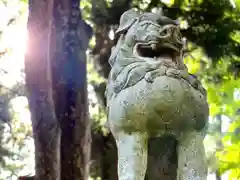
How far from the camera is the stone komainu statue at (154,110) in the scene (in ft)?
6.96

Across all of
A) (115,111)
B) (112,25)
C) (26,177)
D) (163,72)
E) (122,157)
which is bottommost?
(26,177)

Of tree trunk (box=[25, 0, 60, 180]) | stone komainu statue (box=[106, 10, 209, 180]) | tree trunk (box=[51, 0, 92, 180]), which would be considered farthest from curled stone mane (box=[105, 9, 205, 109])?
tree trunk (box=[51, 0, 92, 180])

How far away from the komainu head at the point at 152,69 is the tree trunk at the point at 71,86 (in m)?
1.30

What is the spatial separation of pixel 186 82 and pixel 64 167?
1.67m

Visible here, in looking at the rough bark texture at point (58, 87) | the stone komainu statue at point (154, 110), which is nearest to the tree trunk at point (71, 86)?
the rough bark texture at point (58, 87)

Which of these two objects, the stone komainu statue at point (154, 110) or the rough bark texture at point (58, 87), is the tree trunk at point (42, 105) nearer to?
the rough bark texture at point (58, 87)

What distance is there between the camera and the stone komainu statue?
A: 83.5 inches

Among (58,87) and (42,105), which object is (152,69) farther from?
(58,87)

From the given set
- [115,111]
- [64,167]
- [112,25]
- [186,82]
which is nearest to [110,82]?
[115,111]

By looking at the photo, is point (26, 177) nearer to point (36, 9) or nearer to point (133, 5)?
point (36, 9)

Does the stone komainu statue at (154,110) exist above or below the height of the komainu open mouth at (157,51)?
below

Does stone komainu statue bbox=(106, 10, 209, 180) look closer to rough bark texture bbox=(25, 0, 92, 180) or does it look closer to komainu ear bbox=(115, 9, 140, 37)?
komainu ear bbox=(115, 9, 140, 37)

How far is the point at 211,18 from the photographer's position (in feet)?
15.4

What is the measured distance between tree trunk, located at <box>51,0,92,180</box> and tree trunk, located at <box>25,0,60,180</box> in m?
0.21
